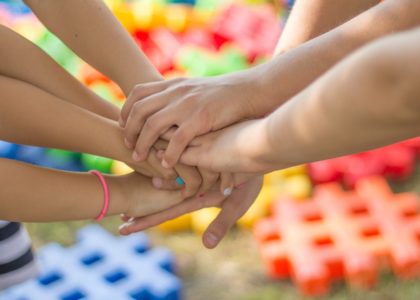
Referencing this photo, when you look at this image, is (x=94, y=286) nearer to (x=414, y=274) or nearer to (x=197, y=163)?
(x=197, y=163)

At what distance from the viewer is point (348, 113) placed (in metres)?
0.72

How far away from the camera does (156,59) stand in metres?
2.02

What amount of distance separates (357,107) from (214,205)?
0.57 m

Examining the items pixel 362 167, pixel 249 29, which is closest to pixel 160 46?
pixel 249 29

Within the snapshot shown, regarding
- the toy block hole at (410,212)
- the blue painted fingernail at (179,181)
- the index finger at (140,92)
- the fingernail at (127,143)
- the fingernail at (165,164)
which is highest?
the index finger at (140,92)

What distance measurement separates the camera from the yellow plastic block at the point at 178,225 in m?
1.65

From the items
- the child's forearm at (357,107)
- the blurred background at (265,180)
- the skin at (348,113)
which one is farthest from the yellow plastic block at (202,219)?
the child's forearm at (357,107)

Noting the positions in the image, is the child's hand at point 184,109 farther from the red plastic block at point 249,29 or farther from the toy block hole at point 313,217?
the red plastic block at point 249,29

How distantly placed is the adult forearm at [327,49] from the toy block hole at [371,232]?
1.78 feet

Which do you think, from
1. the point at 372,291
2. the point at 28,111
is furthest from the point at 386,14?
the point at 372,291

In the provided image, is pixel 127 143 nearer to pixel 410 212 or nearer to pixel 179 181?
pixel 179 181

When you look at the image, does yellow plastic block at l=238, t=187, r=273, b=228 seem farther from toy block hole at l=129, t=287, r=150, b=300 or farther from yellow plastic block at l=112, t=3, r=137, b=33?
yellow plastic block at l=112, t=3, r=137, b=33

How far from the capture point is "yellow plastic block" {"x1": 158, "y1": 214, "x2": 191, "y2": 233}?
165 centimetres

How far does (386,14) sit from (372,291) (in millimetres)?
602
